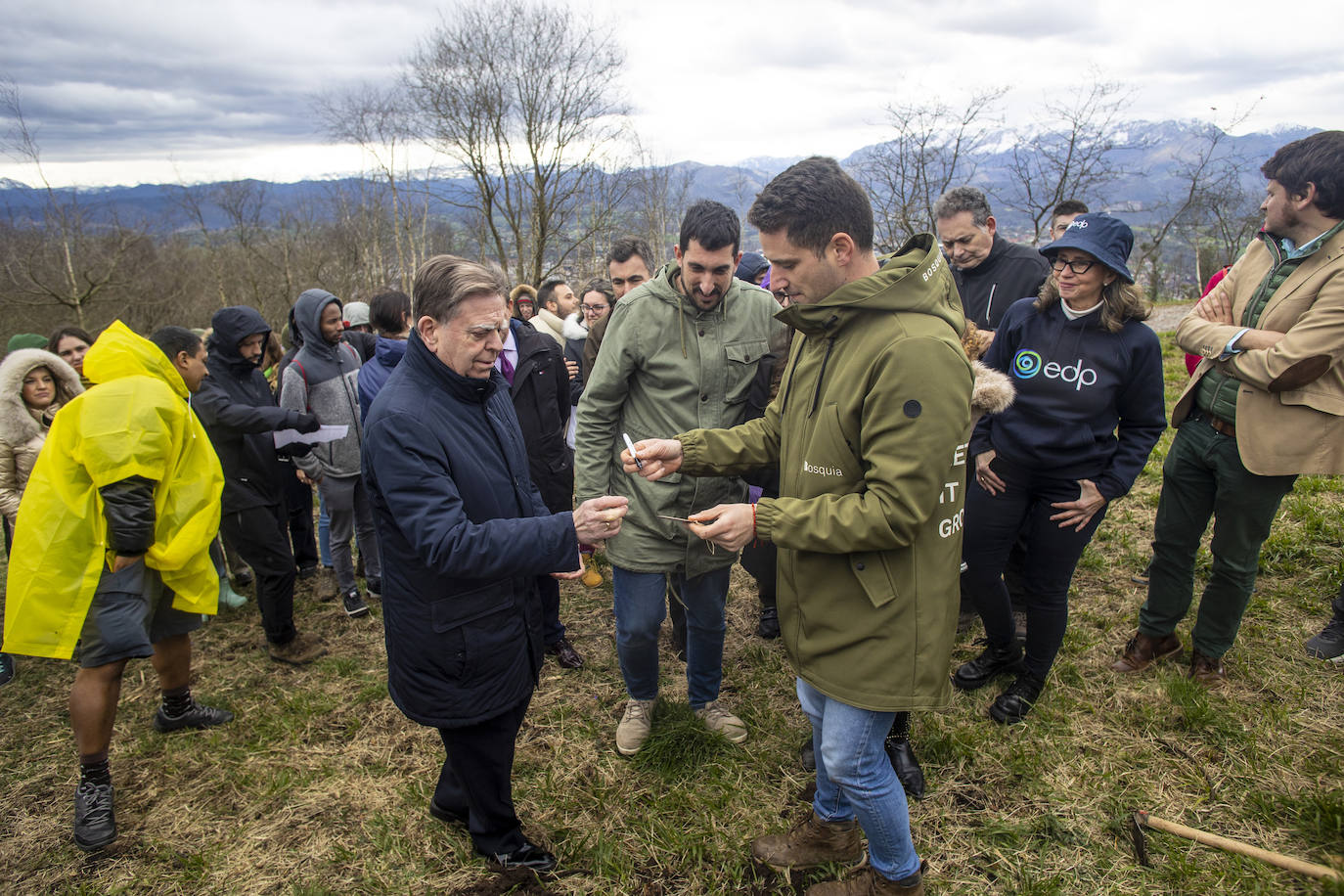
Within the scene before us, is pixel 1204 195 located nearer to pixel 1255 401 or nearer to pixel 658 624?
pixel 1255 401

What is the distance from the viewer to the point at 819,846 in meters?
2.54

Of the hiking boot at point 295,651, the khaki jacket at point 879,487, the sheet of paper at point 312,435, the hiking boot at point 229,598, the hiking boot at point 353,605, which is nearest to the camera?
the khaki jacket at point 879,487

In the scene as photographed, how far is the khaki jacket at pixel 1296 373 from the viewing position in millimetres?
2816

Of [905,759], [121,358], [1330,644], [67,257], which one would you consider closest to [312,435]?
[121,358]

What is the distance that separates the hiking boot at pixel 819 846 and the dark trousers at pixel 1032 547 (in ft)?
4.59

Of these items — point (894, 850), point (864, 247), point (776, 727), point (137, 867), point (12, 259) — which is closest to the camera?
point (864, 247)

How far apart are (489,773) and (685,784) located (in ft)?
3.30

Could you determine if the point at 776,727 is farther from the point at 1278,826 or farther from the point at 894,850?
the point at 1278,826

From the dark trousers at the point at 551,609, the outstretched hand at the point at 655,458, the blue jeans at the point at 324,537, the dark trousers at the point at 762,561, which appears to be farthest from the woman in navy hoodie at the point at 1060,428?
the blue jeans at the point at 324,537

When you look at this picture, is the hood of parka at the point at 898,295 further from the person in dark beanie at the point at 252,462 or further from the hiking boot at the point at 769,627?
the person in dark beanie at the point at 252,462

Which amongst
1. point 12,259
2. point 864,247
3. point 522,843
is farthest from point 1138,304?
point 12,259

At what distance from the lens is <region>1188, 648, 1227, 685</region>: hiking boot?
3.44 m

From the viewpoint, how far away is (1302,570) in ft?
14.3

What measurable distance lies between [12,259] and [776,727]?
110 ft
